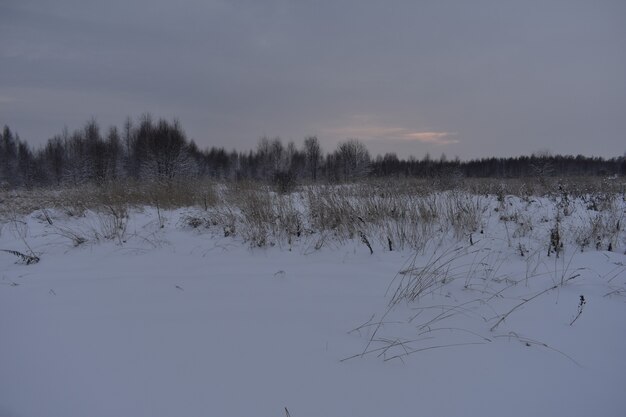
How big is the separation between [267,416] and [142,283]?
194 cm

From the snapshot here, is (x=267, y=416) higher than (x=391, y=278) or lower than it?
lower

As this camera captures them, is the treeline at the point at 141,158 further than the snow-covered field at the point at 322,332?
Yes

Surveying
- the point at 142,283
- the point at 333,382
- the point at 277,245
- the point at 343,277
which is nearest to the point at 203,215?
the point at 277,245

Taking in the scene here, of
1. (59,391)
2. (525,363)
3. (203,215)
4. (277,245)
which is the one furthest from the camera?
(203,215)

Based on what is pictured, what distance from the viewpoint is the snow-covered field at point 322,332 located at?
1.35 meters

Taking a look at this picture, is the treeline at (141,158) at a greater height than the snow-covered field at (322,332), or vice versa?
the treeline at (141,158)

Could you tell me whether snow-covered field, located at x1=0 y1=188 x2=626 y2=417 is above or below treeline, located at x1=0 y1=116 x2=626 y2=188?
below

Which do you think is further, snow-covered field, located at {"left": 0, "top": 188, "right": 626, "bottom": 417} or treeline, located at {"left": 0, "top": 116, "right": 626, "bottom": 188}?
treeline, located at {"left": 0, "top": 116, "right": 626, "bottom": 188}

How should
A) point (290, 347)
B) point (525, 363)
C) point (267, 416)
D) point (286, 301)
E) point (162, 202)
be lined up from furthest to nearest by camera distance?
point (162, 202) → point (286, 301) → point (290, 347) → point (525, 363) → point (267, 416)

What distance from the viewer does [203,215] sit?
5086mm

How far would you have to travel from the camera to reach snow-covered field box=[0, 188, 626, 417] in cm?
135

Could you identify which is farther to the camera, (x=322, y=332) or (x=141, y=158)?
(x=141, y=158)

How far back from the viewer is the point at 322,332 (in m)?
1.86

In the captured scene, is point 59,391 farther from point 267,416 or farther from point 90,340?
point 267,416
